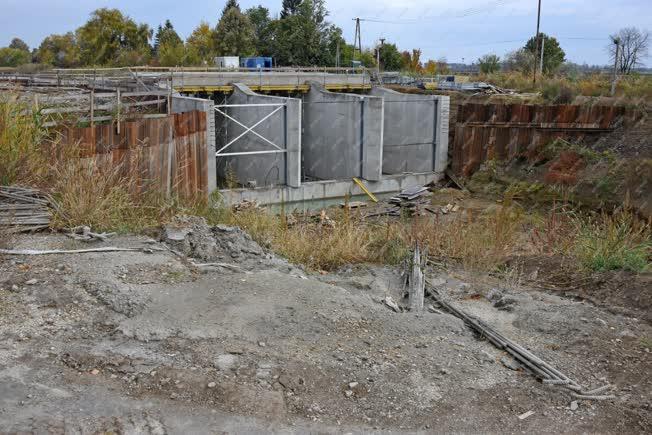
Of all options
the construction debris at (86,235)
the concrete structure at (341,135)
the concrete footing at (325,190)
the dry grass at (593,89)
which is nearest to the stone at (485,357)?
the construction debris at (86,235)

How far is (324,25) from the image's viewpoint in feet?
169

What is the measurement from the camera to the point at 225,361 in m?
4.61

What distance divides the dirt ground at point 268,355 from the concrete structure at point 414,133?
19.8 metres

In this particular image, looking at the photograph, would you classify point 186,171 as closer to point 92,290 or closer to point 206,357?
point 92,290

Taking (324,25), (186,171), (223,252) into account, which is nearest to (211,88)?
(186,171)

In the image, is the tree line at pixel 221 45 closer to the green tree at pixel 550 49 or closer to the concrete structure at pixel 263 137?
the green tree at pixel 550 49

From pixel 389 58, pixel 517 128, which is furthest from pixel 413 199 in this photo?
pixel 389 58

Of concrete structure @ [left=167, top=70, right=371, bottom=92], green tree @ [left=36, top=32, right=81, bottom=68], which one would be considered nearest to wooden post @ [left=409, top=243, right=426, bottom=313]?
concrete structure @ [left=167, top=70, right=371, bottom=92]

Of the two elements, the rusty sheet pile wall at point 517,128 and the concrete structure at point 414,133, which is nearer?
the rusty sheet pile wall at point 517,128

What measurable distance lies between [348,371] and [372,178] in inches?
795

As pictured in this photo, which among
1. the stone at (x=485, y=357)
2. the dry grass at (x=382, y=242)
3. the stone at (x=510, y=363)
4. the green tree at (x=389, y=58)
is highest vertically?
the green tree at (x=389, y=58)

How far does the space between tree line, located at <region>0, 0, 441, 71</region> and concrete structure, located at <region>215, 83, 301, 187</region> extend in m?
18.4

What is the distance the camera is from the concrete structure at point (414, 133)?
2594 cm

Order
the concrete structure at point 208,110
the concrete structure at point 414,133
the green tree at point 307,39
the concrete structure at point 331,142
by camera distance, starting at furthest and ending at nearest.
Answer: the green tree at point 307,39 → the concrete structure at point 414,133 → the concrete structure at point 331,142 → the concrete structure at point 208,110
